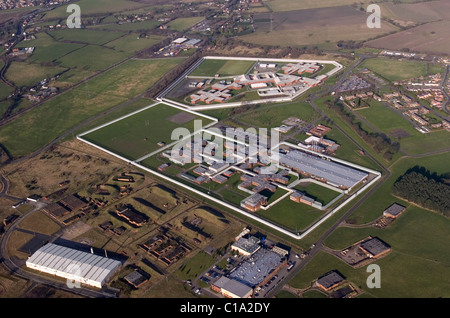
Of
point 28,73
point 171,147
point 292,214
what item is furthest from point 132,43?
point 292,214

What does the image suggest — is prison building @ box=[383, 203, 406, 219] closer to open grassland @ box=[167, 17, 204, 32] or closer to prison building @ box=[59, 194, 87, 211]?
prison building @ box=[59, 194, 87, 211]

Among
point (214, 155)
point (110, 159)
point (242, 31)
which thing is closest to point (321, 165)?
point (214, 155)

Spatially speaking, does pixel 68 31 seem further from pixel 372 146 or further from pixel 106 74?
pixel 372 146

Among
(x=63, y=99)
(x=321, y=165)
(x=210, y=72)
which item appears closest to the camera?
(x=321, y=165)

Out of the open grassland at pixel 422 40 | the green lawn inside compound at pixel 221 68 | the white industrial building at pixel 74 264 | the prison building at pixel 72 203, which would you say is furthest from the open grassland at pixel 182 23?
the white industrial building at pixel 74 264

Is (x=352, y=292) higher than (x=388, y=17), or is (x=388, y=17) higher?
(x=388, y=17)

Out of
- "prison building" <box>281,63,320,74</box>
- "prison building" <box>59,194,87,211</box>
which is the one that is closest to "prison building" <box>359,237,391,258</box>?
"prison building" <box>59,194,87,211</box>

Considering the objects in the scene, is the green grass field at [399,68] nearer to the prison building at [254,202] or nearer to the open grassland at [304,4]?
the prison building at [254,202]

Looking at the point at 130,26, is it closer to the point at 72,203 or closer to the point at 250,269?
the point at 72,203
